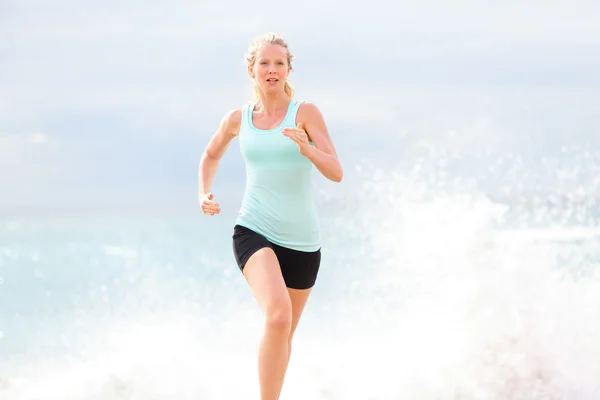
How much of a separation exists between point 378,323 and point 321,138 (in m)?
4.84

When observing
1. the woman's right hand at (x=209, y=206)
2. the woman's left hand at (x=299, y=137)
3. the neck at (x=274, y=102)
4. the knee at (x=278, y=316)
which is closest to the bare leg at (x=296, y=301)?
the knee at (x=278, y=316)

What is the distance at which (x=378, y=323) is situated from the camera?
8.74 meters

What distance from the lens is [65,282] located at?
1186 centimetres

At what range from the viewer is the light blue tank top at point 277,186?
4223mm

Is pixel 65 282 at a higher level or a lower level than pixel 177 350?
lower

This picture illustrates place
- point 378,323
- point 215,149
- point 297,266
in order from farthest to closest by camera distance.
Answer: point 378,323
point 215,149
point 297,266

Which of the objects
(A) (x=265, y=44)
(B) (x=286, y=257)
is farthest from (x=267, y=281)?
(A) (x=265, y=44)

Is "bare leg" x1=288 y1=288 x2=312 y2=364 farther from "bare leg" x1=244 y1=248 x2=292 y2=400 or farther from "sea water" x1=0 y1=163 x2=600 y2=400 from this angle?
"sea water" x1=0 y1=163 x2=600 y2=400

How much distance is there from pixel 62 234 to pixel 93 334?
5.52m

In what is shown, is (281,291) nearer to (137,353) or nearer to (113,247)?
(137,353)

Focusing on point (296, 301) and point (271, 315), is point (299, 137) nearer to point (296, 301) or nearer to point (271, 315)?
point (271, 315)

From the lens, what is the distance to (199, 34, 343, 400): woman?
4098mm

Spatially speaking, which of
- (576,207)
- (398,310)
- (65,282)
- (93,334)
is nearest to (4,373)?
(93,334)

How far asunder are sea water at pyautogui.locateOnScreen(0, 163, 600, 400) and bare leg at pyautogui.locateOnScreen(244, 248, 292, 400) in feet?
9.96
